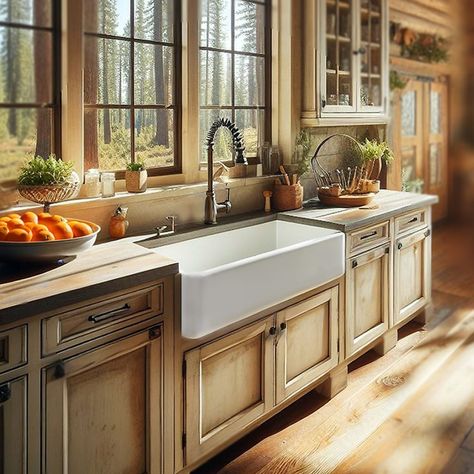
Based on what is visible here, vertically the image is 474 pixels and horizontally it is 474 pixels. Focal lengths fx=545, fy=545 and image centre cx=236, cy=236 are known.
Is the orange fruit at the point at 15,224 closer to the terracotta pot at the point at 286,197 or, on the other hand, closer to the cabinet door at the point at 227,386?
the cabinet door at the point at 227,386

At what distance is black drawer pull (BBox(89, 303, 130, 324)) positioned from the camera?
1.53 meters

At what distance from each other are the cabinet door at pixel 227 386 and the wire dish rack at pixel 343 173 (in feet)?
3.61

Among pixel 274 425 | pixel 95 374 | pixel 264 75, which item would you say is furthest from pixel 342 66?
pixel 95 374

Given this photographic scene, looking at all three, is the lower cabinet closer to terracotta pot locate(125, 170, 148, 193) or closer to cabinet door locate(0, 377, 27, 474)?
cabinet door locate(0, 377, 27, 474)

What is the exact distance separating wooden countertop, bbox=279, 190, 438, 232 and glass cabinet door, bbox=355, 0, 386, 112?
2.08 feet

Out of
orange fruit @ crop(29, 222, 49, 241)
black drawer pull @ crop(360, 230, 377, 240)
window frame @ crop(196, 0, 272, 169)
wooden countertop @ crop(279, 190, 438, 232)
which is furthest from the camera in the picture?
window frame @ crop(196, 0, 272, 169)

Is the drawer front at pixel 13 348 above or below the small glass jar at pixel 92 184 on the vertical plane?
below

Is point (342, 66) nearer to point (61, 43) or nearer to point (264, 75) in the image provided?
point (264, 75)

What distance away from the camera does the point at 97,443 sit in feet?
5.23

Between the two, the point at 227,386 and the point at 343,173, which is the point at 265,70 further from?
the point at 227,386

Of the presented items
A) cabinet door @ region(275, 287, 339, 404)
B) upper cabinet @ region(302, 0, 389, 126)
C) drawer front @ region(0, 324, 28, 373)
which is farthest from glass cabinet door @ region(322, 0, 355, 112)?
drawer front @ region(0, 324, 28, 373)

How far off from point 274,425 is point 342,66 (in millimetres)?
2018

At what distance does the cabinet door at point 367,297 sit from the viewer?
8.68ft

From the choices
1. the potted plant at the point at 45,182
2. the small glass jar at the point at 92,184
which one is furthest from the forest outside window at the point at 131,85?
the potted plant at the point at 45,182
